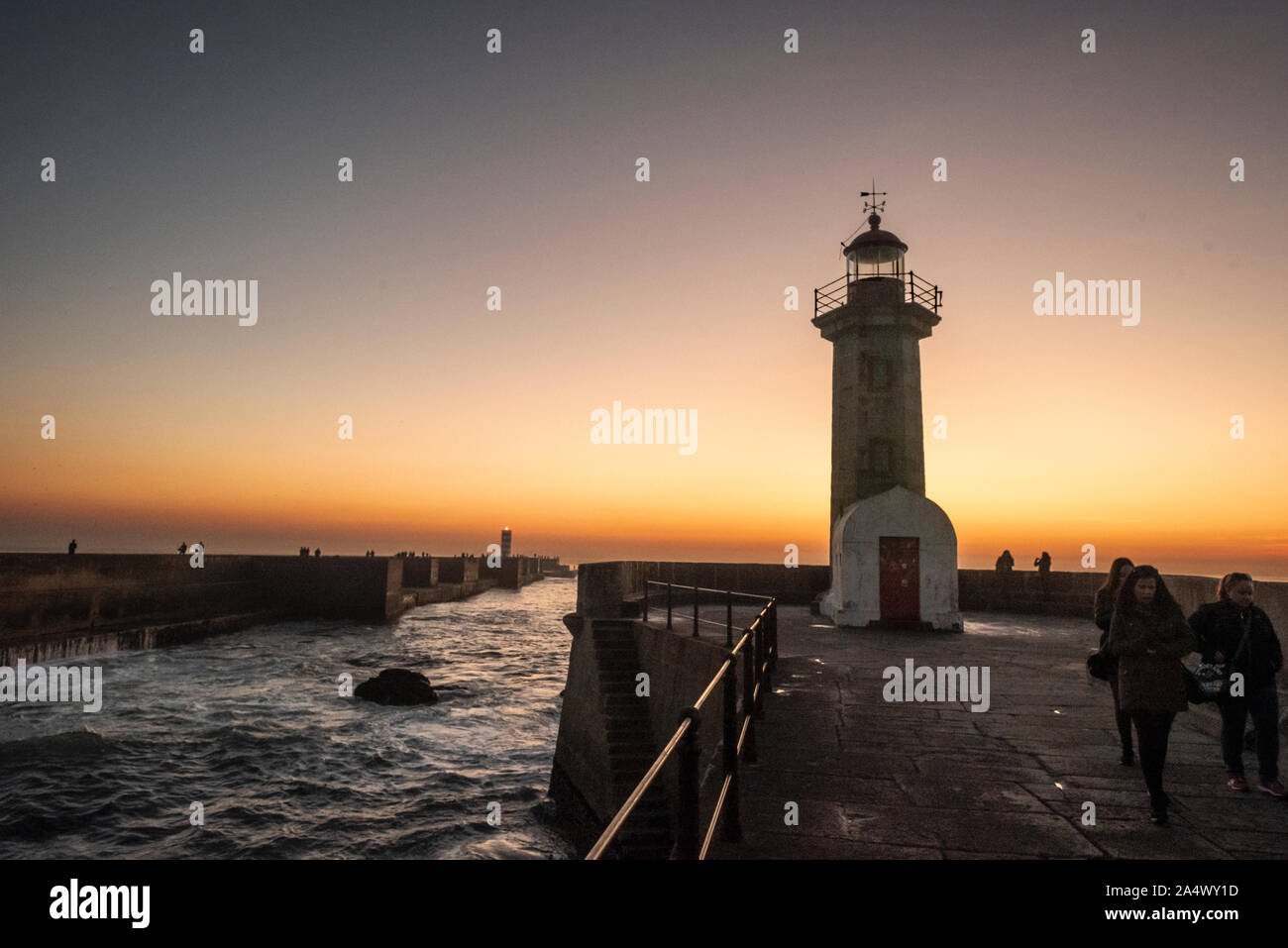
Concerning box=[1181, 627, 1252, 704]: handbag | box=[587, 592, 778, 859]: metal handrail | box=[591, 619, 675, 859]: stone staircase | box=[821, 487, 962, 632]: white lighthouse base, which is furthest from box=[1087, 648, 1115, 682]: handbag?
box=[821, 487, 962, 632]: white lighthouse base

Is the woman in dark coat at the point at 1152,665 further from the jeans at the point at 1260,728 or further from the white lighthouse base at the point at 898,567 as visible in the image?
the white lighthouse base at the point at 898,567

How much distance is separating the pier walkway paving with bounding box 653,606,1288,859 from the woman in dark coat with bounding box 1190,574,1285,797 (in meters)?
0.22

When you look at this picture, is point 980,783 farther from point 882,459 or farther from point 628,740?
point 882,459

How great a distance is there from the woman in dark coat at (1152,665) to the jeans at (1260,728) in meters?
0.75

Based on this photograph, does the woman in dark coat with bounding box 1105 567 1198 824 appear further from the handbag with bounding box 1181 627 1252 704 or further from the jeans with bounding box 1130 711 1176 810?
the handbag with bounding box 1181 627 1252 704

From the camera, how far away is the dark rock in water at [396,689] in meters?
21.6

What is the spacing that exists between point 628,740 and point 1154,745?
9355mm

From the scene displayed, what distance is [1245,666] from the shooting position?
507 cm

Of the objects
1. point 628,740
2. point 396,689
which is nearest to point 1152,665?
point 628,740
